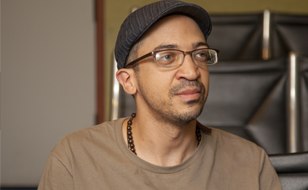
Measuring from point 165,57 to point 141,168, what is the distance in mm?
272

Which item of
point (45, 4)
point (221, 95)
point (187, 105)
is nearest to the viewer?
point (187, 105)

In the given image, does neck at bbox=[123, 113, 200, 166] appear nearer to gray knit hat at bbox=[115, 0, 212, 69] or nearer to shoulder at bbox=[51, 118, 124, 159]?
shoulder at bbox=[51, 118, 124, 159]

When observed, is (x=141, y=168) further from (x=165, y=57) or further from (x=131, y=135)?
(x=165, y=57)

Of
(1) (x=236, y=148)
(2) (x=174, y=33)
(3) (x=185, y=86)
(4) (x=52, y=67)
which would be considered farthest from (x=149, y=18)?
(4) (x=52, y=67)

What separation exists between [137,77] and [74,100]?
175 centimetres

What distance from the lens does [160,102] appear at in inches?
44.7

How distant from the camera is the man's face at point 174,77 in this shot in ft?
3.59

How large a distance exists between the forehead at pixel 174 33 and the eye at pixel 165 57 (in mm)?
24

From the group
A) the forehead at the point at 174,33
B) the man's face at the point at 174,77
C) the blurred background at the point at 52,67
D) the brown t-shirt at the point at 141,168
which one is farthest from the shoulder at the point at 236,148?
the blurred background at the point at 52,67

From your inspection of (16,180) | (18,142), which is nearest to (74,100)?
(18,142)

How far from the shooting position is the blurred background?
2.86 metres

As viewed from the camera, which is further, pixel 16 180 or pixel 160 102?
pixel 16 180

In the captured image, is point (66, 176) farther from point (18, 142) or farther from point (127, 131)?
point (18, 142)

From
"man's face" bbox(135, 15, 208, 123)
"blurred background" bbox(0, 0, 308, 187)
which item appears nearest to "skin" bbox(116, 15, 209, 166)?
"man's face" bbox(135, 15, 208, 123)
